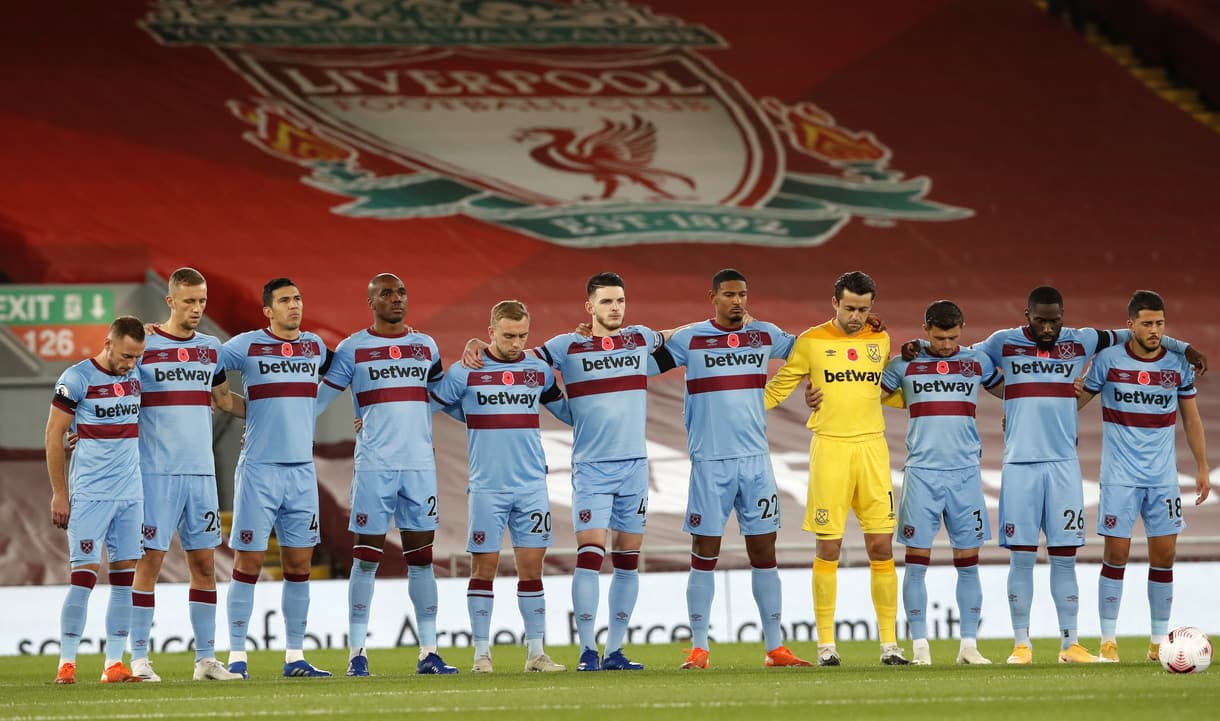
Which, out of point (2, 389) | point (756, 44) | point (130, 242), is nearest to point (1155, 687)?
point (2, 389)

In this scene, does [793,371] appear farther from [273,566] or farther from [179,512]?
[273,566]

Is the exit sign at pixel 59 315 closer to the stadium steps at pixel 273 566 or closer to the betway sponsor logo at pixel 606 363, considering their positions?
the stadium steps at pixel 273 566

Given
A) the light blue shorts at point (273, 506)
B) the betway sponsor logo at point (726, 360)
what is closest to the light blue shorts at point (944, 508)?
the betway sponsor logo at point (726, 360)

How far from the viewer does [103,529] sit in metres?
9.24

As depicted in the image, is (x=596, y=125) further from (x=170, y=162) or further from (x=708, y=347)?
(x=708, y=347)

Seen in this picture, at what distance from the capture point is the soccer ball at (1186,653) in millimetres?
8523

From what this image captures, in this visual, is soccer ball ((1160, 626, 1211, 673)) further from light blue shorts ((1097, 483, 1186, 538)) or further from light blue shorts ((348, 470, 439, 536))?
light blue shorts ((348, 470, 439, 536))

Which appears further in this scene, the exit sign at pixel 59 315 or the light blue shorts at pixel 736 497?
the exit sign at pixel 59 315

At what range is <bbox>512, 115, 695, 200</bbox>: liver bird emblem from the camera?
65.7 feet

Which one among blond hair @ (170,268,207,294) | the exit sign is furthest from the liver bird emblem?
blond hair @ (170,268,207,294)

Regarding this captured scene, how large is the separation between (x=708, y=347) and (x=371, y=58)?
42.5 feet

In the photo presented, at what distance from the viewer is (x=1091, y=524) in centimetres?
1520

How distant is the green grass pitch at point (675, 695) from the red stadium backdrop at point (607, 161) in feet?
22.7

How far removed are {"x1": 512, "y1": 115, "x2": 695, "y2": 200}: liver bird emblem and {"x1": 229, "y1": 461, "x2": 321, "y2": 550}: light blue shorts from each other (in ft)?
35.1
